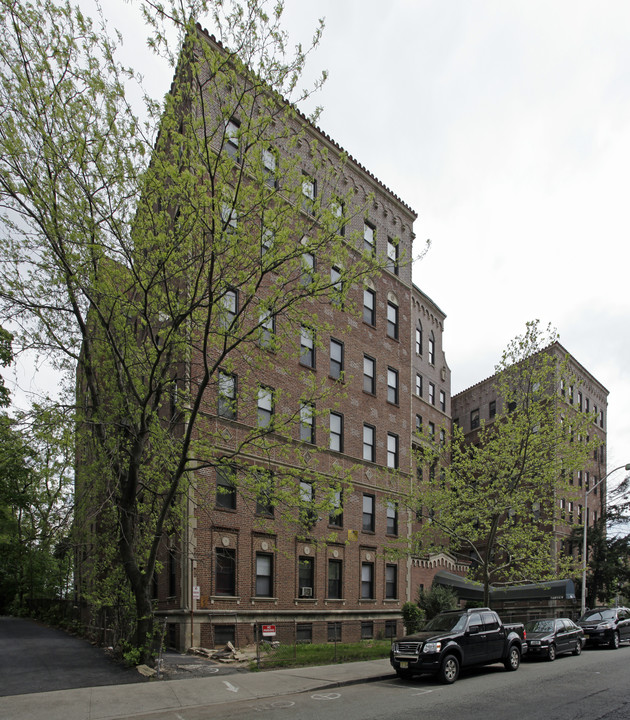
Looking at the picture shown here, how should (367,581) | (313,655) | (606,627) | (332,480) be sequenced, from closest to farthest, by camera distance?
(332,480) → (313,655) → (606,627) → (367,581)

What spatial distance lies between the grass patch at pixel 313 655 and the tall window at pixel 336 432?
8946 mm

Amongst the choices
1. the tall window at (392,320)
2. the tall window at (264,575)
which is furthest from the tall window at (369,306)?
the tall window at (264,575)

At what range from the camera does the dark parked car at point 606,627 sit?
2530 cm

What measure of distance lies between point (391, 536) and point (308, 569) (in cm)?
607

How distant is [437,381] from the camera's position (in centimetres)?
3981

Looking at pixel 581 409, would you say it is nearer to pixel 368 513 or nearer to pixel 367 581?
pixel 368 513

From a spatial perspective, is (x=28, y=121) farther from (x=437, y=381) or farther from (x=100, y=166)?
(x=437, y=381)

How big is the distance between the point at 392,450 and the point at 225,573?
1231 centimetres

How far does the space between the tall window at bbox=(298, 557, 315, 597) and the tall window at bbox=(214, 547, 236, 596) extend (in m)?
3.66

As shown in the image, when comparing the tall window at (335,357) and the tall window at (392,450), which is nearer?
the tall window at (335,357)

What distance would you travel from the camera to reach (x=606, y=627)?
25.4m

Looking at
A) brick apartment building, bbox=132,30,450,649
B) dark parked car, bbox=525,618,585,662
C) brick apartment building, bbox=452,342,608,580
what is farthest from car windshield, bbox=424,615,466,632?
brick apartment building, bbox=452,342,608,580

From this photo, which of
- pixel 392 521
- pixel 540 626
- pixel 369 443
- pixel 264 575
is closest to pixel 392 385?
pixel 369 443

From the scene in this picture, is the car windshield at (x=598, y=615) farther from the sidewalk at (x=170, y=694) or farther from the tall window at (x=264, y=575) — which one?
the sidewalk at (x=170, y=694)
